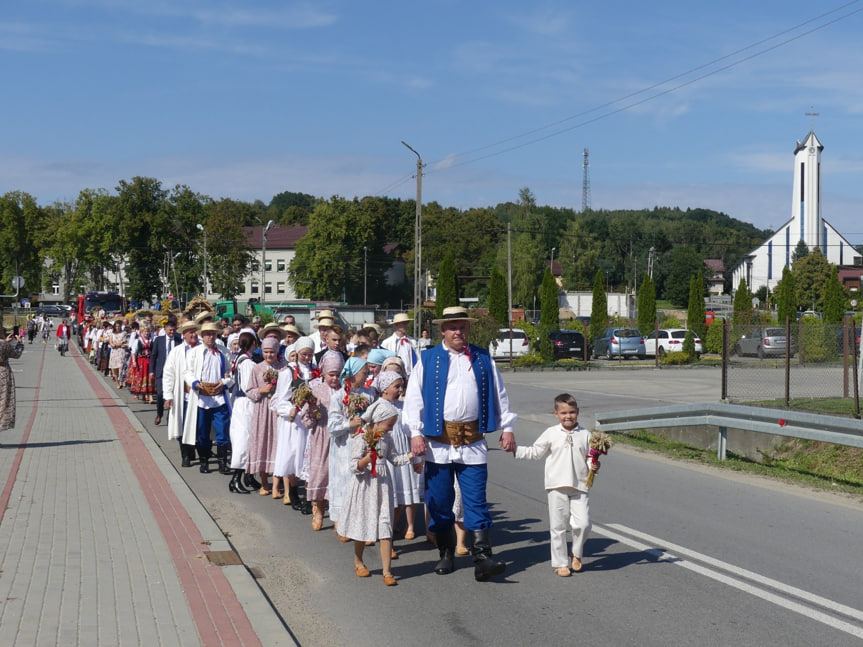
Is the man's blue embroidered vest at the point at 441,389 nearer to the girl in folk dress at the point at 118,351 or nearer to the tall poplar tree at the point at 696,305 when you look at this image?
the girl in folk dress at the point at 118,351

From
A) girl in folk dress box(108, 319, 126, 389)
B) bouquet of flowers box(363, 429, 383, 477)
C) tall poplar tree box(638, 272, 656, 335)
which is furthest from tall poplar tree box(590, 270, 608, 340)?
bouquet of flowers box(363, 429, 383, 477)

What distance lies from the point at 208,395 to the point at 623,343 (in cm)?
3404

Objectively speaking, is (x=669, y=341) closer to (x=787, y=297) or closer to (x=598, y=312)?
(x=598, y=312)

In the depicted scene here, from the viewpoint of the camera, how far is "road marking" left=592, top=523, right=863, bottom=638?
5926 millimetres

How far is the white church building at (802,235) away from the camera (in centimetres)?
10594

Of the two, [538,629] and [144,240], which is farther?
[144,240]

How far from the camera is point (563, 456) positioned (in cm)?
701

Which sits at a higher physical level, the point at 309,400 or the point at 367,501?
the point at 309,400

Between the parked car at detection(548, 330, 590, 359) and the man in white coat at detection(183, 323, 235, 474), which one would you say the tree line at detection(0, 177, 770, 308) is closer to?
the parked car at detection(548, 330, 590, 359)

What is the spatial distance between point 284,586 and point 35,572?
5.61ft

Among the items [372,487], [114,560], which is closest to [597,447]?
[372,487]

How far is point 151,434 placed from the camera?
629 inches

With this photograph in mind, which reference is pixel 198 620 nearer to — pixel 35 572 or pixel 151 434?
pixel 35 572

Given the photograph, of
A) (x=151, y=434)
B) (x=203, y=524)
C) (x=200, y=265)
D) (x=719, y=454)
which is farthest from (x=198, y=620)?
(x=200, y=265)
